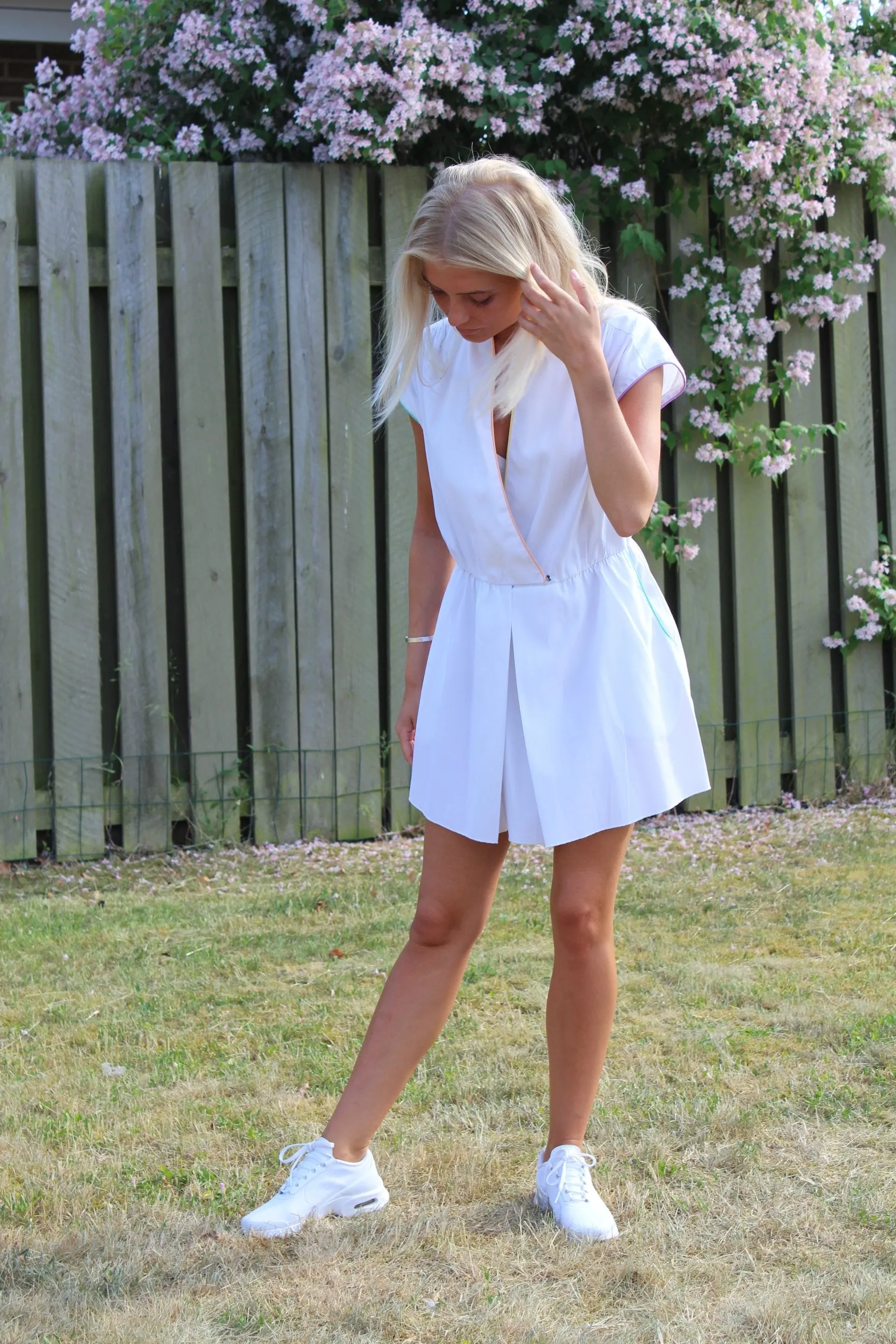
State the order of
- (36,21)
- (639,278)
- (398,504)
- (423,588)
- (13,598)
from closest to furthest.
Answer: (423,588) → (13,598) → (398,504) → (639,278) → (36,21)

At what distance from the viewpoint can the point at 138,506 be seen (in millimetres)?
4859

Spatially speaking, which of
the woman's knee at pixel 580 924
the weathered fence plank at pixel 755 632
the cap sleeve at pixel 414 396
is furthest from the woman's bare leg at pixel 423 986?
the weathered fence plank at pixel 755 632

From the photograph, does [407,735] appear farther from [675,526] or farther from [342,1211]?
[675,526]

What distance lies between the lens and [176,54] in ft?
16.5

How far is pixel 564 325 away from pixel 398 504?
119 inches

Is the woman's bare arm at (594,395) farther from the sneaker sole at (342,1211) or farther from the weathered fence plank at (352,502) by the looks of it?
the weathered fence plank at (352,502)

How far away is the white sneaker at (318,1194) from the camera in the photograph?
2307mm

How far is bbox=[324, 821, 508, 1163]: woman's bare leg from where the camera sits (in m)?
2.37

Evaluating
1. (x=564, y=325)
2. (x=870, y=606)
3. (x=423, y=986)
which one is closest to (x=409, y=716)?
(x=423, y=986)

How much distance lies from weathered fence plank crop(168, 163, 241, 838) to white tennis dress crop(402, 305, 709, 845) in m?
2.64

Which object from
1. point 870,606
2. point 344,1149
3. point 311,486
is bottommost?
point 344,1149

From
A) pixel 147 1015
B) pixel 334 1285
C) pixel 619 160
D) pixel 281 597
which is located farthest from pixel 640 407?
pixel 619 160

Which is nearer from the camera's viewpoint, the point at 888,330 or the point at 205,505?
the point at 205,505

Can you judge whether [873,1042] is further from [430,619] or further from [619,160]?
[619,160]
